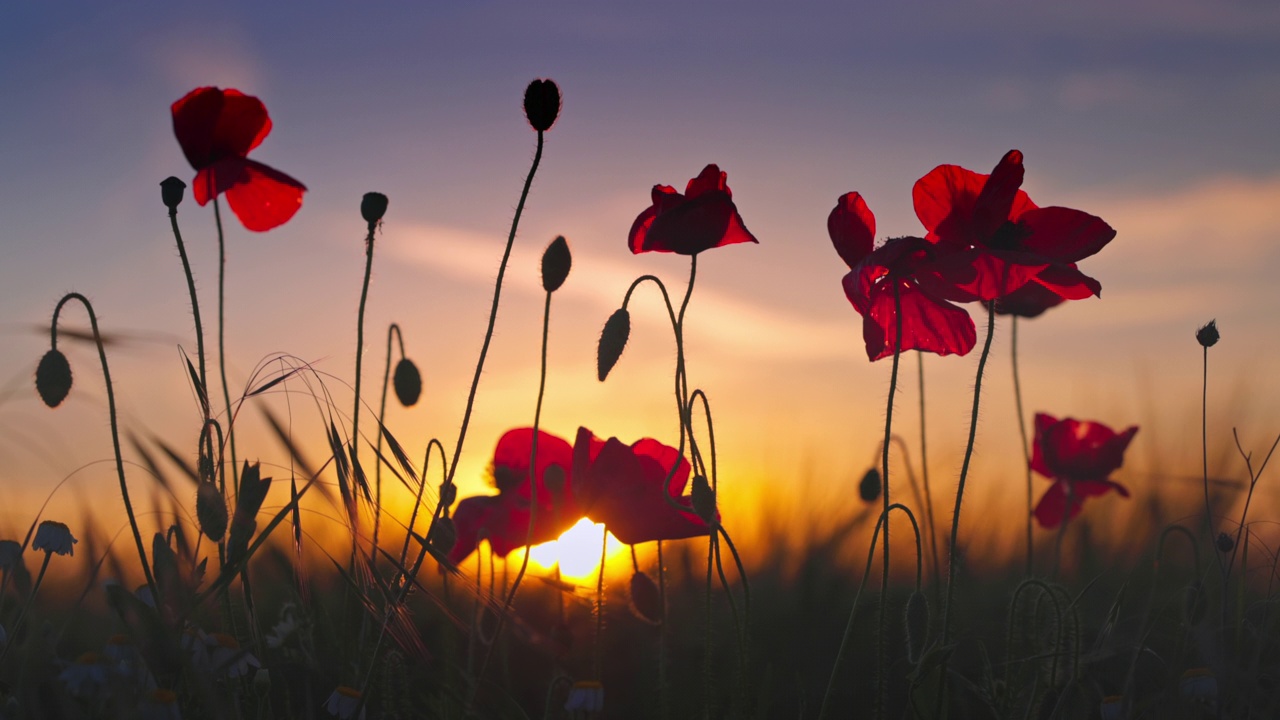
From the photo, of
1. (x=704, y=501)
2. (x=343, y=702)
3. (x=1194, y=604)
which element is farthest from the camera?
(x=1194, y=604)

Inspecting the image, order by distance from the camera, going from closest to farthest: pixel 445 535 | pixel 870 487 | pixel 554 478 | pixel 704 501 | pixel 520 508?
pixel 704 501 → pixel 445 535 → pixel 554 478 → pixel 520 508 → pixel 870 487

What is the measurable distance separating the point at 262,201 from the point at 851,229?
1.30 meters

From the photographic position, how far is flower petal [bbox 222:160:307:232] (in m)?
2.46

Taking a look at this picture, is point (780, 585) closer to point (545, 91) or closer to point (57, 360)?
point (545, 91)

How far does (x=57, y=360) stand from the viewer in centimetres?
217

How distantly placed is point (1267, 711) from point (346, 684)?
1.54 metres

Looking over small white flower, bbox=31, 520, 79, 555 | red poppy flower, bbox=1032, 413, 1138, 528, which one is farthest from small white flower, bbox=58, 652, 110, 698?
red poppy flower, bbox=1032, 413, 1138, 528

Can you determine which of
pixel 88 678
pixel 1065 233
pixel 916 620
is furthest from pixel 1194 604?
pixel 88 678

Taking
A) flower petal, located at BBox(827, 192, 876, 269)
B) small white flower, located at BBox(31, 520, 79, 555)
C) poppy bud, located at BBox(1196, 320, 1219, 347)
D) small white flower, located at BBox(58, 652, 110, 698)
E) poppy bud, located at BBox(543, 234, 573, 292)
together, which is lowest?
small white flower, located at BBox(58, 652, 110, 698)

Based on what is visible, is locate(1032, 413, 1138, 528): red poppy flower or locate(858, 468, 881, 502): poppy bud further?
locate(1032, 413, 1138, 528): red poppy flower

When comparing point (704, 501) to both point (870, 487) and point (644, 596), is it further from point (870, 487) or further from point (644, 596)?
point (870, 487)

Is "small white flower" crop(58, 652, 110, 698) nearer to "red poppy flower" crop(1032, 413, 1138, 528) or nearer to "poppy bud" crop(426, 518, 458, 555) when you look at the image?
"poppy bud" crop(426, 518, 458, 555)

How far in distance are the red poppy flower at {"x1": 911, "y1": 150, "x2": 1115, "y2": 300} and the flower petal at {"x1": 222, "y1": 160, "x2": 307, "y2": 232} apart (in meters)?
1.36

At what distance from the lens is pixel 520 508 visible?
2.55 m
